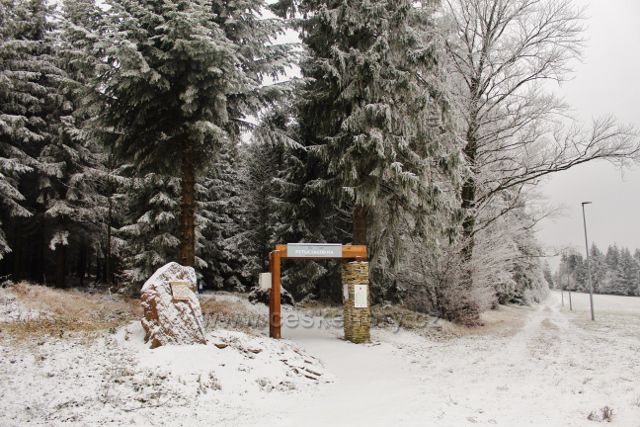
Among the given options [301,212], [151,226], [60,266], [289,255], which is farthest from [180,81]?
[60,266]

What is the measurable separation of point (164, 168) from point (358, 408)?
8.59m

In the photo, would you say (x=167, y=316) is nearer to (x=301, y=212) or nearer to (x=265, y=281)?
(x=265, y=281)

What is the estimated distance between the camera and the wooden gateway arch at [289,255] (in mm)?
11555

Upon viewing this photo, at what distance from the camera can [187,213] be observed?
11.9 metres

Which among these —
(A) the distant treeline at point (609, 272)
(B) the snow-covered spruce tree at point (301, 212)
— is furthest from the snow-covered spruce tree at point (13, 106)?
(A) the distant treeline at point (609, 272)

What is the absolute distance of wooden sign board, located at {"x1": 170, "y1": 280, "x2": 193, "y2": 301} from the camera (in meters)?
8.74

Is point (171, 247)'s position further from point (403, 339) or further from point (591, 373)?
point (591, 373)

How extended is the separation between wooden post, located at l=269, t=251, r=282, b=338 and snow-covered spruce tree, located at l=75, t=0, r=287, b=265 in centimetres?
215

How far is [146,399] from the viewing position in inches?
254

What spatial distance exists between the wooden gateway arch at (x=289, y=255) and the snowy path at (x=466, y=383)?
1125 millimetres

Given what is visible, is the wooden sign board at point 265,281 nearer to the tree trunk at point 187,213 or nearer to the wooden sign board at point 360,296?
the tree trunk at point 187,213

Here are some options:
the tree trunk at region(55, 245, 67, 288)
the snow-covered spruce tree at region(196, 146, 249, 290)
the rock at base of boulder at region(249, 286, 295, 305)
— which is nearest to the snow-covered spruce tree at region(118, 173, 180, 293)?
the tree trunk at region(55, 245, 67, 288)

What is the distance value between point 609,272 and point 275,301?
9983 centimetres

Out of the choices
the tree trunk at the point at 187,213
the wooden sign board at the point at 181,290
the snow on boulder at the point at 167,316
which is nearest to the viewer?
the snow on boulder at the point at 167,316
